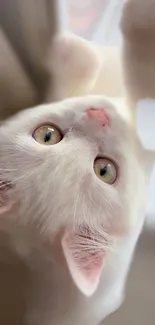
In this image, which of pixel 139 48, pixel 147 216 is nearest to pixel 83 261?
pixel 147 216

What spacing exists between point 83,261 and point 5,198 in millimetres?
94

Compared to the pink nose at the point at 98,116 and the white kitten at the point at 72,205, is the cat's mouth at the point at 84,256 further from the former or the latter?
the pink nose at the point at 98,116

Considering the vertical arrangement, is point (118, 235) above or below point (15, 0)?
below

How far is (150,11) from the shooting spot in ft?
1.97

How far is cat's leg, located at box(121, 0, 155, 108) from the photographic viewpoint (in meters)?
0.60

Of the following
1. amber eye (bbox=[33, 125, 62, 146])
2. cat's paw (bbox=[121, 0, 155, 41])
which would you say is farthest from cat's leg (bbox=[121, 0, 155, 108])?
amber eye (bbox=[33, 125, 62, 146])

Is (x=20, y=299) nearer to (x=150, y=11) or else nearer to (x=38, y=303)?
(x=38, y=303)

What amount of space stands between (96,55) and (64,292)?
0.89ft

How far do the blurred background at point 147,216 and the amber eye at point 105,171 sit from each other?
68 millimetres

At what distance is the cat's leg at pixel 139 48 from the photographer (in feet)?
1.98

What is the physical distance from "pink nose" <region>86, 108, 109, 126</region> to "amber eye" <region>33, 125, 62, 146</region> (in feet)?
0.12

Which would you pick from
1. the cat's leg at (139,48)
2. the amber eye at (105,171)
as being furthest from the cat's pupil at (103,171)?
the cat's leg at (139,48)

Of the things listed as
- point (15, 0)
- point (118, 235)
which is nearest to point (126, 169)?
point (118, 235)

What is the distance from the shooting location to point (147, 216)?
0.62 m
